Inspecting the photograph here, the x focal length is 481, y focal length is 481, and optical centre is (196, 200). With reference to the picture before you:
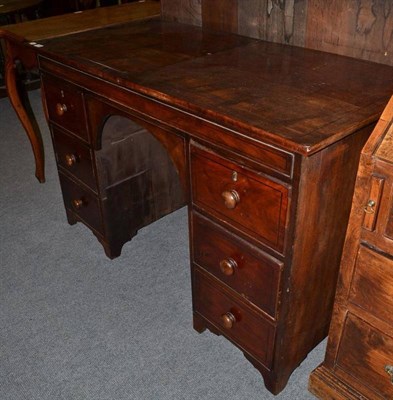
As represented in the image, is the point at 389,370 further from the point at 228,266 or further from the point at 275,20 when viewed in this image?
the point at 275,20

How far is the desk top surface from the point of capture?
3.98 feet

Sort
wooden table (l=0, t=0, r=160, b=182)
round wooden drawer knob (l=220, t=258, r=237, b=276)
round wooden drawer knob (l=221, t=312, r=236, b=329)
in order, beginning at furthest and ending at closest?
1. wooden table (l=0, t=0, r=160, b=182)
2. round wooden drawer knob (l=221, t=312, r=236, b=329)
3. round wooden drawer knob (l=220, t=258, r=237, b=276)

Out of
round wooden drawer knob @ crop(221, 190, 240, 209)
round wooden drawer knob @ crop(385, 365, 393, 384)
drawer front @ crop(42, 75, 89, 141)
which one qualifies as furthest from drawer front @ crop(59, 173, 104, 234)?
round wooden drawer knob @ crop(385, 365, 393, 384)

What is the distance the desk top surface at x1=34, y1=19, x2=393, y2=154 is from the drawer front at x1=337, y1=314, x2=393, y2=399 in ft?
1.89

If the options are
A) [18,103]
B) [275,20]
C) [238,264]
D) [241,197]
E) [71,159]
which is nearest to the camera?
[241,197]

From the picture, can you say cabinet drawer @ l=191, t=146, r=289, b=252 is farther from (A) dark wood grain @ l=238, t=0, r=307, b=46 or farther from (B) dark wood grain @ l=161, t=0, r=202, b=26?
(B) dark wood grain @ l=161, t=0, r=202, b=26

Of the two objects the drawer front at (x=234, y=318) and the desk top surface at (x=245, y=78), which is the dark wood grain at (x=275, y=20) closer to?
the desk top surface at (x=245, y=78)

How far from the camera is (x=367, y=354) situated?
1400mm

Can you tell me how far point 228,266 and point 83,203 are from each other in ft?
3.41

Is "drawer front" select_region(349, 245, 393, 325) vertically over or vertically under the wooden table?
under

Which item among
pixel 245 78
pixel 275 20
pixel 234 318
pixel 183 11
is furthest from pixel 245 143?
pixel 183 11

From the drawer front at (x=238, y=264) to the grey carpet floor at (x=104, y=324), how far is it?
404 mm

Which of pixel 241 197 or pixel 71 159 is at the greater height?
pixel 241 197

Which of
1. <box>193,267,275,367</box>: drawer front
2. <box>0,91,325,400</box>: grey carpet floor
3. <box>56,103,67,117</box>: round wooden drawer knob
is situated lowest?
<box>0,91,325,400</box>: grey carpet floor
